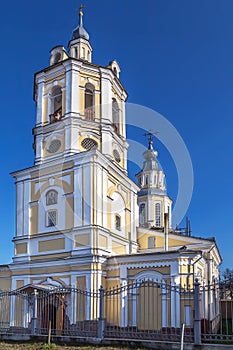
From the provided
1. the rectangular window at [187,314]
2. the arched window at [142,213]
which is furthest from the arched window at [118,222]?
the arched window at [142,213]

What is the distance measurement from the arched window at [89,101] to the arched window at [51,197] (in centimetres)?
430

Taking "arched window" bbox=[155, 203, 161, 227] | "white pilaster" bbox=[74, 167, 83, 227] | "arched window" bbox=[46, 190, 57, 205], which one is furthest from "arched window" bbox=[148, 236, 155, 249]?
"arched window" bbox=[155, 203, 161, 227]

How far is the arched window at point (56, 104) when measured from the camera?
2327 cm

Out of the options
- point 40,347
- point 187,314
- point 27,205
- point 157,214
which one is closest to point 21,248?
point 27,205

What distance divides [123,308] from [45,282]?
405 centimetres

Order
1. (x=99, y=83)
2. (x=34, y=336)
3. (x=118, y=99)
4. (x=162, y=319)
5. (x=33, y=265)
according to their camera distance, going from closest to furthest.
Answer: (x=34, y=336)
(x=162, y=319)
(x=33, y=265)
(x=99, y=83)
(x=118, y=99)

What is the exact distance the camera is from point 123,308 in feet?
63.4

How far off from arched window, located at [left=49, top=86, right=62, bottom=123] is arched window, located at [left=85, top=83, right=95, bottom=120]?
147 centimetres

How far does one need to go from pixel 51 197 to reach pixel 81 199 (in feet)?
7.09

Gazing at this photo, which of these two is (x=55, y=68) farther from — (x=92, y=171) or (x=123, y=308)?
(x=123, y=308)

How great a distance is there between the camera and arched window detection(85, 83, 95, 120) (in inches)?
899

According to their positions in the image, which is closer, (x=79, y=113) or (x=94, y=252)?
(x=94, y=252)

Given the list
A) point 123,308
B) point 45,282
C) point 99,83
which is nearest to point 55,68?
point 99,83

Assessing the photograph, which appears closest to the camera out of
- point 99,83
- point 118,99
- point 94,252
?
point 94,252
